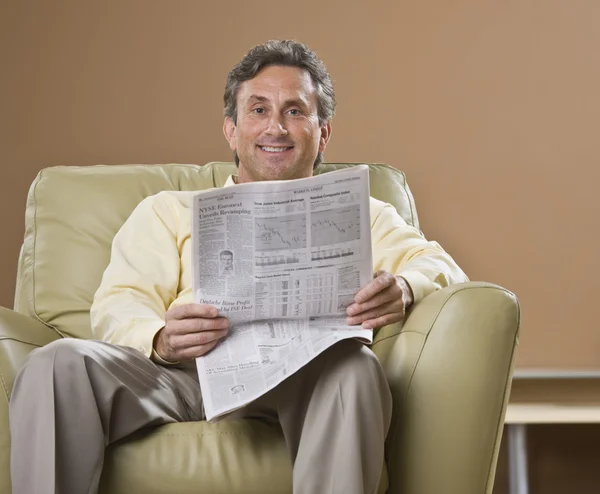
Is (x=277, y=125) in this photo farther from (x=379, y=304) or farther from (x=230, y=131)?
(x=379, y=304)

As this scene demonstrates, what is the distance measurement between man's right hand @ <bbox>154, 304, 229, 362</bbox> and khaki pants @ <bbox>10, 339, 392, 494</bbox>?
0.10m

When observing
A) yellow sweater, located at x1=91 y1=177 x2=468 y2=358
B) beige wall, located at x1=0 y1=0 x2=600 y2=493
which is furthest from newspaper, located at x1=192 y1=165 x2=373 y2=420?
beige wall, located at x1=0 y1=0 x2=600 y2=493

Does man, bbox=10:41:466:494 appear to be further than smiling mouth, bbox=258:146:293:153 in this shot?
No

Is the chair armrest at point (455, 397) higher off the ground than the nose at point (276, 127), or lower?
lower

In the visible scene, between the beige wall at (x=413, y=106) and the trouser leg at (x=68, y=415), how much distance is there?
1.31 m

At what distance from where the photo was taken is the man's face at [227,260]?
49.5 inches

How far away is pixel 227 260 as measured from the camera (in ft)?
4.14

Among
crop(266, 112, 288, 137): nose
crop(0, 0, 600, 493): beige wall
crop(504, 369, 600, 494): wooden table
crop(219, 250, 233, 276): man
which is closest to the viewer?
crop(219, 250, 233, 276): man

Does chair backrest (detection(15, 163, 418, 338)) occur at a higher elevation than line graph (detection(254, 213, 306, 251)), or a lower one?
lower

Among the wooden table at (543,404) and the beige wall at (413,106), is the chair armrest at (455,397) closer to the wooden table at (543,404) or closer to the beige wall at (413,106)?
the wooden table at (543,404)

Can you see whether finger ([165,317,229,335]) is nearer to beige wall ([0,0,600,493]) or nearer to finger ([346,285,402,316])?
finger ([346,285,402,316])

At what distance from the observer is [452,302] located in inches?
52.4

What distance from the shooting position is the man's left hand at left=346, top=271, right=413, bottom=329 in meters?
1.29

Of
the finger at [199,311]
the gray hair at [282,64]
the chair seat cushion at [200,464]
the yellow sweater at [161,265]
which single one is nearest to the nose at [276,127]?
the gray hair at [282,64]
